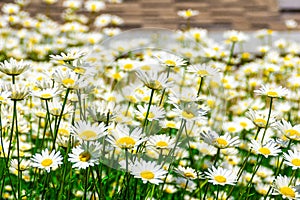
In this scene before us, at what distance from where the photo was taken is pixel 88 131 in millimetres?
1146

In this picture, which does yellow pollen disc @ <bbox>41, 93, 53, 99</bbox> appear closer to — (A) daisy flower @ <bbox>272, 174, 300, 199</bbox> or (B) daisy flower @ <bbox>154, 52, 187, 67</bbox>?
(B) daisy flower @ <bbox>154, 52, 187, 67</bbox>

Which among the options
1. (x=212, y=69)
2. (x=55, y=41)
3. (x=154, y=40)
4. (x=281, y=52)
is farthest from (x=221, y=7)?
(x=212, y=69)

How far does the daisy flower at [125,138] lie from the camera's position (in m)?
1.15

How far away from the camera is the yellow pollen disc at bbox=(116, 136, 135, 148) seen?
1.15 m

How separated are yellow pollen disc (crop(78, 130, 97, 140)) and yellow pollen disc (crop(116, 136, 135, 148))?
52 millimetres

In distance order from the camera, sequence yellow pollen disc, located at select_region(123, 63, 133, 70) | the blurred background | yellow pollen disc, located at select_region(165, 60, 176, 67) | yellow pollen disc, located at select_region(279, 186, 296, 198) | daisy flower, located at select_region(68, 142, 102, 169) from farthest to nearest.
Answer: the blurred background < yellow pollen disc, located at select_region(123, 63, 133, 70) < yellow pollen disc, located at select_region(165, 60, 176, 67) < yellow pollen disc, located at select_region(279, 186, 296, 198) < daisy flower, located at select_region(68, 142, 102, 169)

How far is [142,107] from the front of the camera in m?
1.33

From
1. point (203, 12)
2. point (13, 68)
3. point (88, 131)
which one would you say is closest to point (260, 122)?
point (88, 131)

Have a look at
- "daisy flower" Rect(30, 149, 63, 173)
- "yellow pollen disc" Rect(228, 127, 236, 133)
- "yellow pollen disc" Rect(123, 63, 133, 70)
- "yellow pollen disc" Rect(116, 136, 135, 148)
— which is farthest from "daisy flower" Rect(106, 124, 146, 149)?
"yellow pollen disc" Rect(228, 127, 236, 133)

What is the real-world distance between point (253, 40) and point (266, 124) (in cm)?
254

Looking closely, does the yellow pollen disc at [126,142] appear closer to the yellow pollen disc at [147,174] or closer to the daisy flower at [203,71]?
the yellow pollen disc at [147,174]

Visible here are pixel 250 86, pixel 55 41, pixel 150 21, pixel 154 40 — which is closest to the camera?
pixel 154 40

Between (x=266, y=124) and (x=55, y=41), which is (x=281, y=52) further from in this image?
(x=266, y=124)

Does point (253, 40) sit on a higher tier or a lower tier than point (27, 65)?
lower
